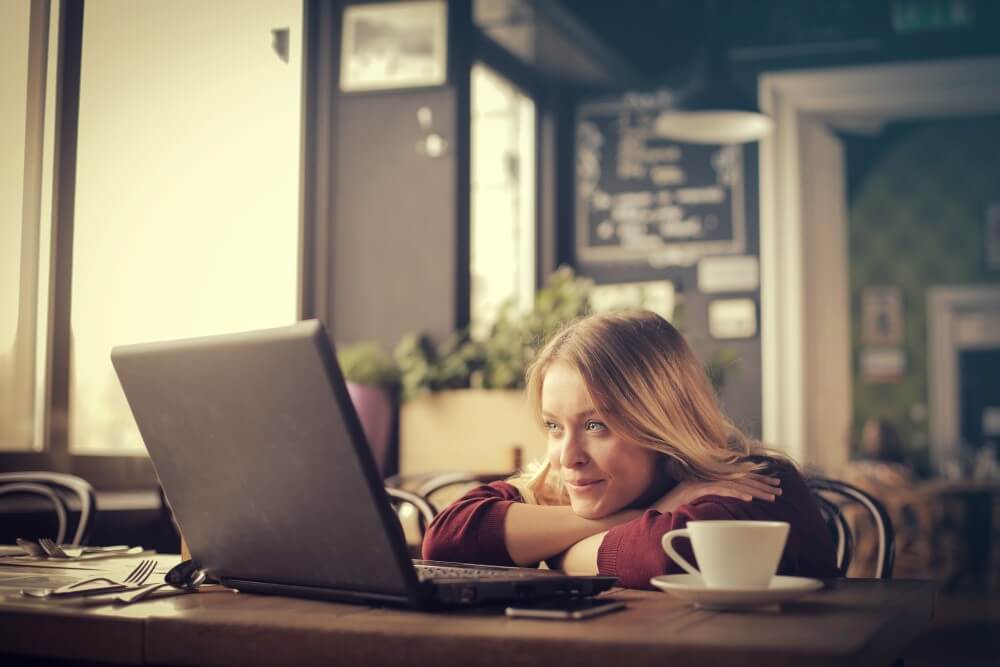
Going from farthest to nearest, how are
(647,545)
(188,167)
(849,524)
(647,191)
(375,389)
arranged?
(647,191) → (375,389) → (188,167) → (849,524) → (647,545)

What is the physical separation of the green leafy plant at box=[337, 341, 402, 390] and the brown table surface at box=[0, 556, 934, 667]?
2.86m

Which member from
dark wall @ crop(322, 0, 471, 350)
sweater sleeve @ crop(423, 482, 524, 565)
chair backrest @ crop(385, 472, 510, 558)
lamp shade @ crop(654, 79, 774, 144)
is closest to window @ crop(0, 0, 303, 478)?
chair backrest @ crop(385, 472, 510, 558)

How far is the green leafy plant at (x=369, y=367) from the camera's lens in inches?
154

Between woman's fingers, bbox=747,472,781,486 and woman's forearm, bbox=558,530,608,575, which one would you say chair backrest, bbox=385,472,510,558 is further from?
woman's fingers, bbox=747,472,781,486

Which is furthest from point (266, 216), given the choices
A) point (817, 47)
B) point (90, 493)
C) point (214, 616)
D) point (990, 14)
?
point (990, 14)

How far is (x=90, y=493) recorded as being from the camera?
228 centimetres

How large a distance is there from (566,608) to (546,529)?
0.37 m

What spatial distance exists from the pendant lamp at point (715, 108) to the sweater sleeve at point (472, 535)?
353 centimetres

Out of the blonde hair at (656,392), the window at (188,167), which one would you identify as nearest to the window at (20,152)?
the window at (188,167)

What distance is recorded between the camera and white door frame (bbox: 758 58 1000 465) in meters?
6.13

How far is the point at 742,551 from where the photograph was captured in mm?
944

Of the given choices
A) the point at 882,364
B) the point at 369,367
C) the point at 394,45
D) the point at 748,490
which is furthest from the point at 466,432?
the point at 882,364

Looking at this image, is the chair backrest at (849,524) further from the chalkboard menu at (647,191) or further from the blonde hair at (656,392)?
the chalkboard menu at (647,191)

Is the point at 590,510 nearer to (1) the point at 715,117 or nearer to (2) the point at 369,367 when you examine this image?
(2) the point at 369,367
